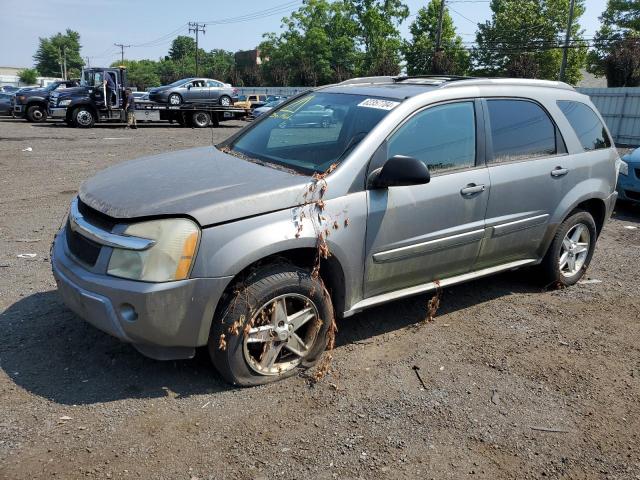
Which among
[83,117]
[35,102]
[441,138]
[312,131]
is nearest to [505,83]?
[441,138]

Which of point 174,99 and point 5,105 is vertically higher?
point 174,99

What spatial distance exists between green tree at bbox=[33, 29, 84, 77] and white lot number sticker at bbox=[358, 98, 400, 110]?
433 feet

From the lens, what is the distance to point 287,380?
3.51 metres

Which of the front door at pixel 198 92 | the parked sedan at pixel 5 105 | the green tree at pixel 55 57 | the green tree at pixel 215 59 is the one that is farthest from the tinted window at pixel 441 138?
the green tree at pixel 55 57

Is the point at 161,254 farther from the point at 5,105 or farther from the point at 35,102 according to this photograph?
the point at 5,105

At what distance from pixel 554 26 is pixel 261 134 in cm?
6329

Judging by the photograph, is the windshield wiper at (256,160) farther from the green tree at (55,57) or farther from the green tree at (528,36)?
the green tree at (55,57)

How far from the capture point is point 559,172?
4.72m

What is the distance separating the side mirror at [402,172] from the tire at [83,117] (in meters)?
22.0

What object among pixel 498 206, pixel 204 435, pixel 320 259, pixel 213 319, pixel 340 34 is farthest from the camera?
pixel 340 34

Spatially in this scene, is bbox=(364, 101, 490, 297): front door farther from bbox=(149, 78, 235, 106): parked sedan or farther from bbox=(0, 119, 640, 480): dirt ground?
bbox=(149, 78, 235, 106): parked sedan

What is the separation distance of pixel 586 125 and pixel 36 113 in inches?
1011

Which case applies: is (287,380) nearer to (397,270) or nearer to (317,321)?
(317,321)


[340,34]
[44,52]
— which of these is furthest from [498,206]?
[44,52]
